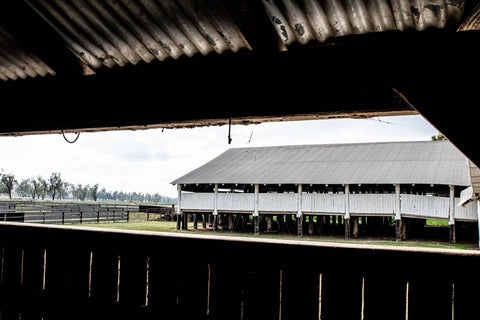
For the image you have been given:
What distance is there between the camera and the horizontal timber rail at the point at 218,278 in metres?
2.03

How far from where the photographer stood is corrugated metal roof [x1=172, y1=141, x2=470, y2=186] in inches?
892

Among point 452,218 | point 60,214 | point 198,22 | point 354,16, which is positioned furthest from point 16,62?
point 60,214

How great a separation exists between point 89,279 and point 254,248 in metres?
1.51

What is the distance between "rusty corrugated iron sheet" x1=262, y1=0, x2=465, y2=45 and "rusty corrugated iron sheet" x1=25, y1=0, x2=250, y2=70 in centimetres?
35

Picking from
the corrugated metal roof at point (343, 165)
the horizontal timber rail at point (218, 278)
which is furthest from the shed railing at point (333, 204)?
the horizontal timber rail at point (218, 278)

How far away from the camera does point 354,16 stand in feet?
6.60

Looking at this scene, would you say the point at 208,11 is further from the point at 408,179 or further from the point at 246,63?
the point at 408,179

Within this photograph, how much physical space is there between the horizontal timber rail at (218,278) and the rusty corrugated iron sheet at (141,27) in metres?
1.33

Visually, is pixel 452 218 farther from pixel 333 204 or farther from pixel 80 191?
pixel 80 191

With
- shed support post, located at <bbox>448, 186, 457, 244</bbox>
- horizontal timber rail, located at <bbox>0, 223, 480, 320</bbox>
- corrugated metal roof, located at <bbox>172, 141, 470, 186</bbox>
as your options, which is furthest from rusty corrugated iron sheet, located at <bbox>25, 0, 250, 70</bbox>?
shed support post, located at <bbox>448, 186, 457, 244</bbox>

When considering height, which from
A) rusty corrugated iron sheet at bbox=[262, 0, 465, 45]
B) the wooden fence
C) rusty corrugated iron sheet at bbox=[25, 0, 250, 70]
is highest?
rusty corrugated iron sheet at bbox=[25, 0, 250, 70]

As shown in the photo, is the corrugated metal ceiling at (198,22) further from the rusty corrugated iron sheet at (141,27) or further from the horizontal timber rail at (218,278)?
the horizontal timber rail at (218,278)

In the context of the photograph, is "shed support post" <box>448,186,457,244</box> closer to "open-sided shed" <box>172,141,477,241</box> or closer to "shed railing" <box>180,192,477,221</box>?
"open-sided shed" <box>172,141,477,241</box>

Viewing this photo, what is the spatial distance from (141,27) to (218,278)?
69.7 inches
